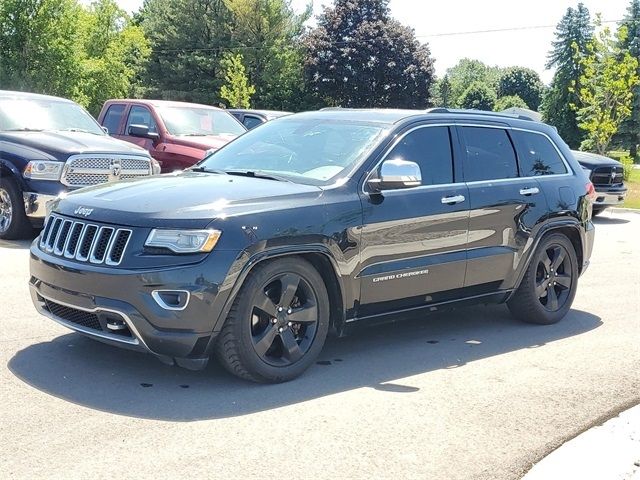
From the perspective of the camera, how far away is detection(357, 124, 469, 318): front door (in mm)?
5441

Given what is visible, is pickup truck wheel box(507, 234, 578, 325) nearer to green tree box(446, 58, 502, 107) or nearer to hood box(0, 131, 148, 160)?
hood box(0, 131, 148, 160)

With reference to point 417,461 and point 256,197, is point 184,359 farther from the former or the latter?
point 417,461

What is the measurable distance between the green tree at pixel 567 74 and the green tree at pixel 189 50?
23902 millimetres

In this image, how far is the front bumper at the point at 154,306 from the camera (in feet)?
14.9

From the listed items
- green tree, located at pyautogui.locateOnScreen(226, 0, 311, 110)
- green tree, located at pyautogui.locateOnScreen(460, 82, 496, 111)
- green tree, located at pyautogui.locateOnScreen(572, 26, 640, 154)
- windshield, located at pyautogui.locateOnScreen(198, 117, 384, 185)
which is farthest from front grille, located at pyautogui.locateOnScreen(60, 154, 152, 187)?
green tree, located at pyautogui.locateOnScreen(460, 82, 496, 111)

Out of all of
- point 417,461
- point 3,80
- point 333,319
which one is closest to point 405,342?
point 333,319

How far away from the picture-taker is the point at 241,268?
4.70 meters

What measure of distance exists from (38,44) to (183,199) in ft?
133

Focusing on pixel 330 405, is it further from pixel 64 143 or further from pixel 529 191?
→ pixel 64 143

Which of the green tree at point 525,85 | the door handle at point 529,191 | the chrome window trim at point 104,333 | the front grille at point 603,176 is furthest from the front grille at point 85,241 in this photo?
the green tree at point 525,85

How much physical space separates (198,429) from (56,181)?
6.32 metres

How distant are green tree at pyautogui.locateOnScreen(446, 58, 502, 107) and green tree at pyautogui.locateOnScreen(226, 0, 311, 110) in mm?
64195

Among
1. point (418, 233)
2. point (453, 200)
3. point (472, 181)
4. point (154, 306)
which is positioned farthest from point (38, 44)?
point (154, 306)

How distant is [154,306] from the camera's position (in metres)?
4.55
